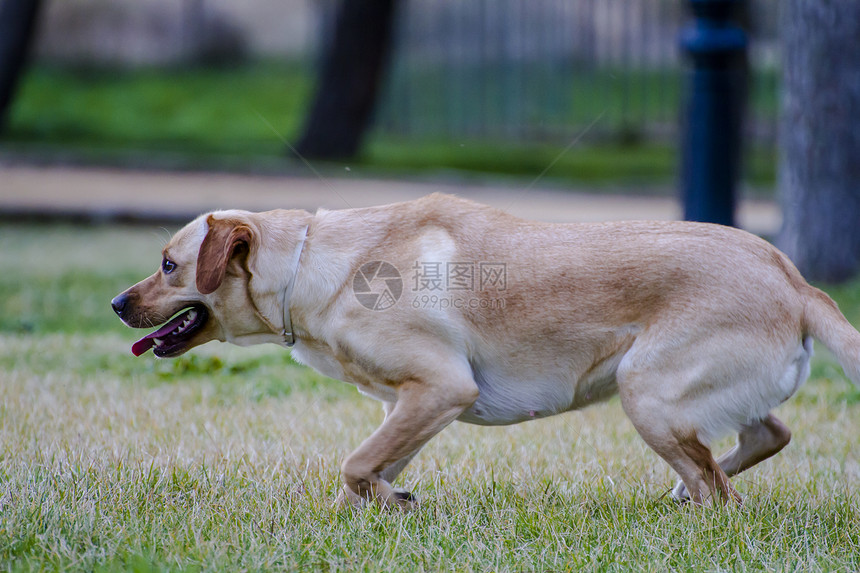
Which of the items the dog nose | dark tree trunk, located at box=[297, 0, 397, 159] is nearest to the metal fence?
dark tree trunk, located at box=[297, 0, 397, 159]

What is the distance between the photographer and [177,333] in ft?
13.4

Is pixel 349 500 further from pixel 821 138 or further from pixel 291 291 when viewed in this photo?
pixel 821 138

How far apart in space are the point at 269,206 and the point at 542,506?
31.3ft

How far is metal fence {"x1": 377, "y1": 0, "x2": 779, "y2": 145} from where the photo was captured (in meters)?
23.8

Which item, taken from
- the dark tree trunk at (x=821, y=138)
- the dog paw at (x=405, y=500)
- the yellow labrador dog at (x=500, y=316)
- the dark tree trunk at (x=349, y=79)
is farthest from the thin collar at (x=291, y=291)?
the dark tree trunk at (x=349, y=79)

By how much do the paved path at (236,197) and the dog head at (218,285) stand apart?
8420 millimetres

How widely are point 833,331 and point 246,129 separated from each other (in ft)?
68.8

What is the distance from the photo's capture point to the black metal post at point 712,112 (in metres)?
6.00

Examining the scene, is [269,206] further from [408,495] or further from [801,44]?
[408,495]

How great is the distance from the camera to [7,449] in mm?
4398

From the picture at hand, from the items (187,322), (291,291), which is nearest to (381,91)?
(187,322)

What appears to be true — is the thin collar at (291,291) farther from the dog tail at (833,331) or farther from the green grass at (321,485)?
the dog tail at (833,331)

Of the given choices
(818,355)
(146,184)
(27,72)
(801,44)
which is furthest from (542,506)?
(27,72)

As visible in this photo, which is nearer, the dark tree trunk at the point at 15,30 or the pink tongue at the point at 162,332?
the pink tongue at the point at 162,332
